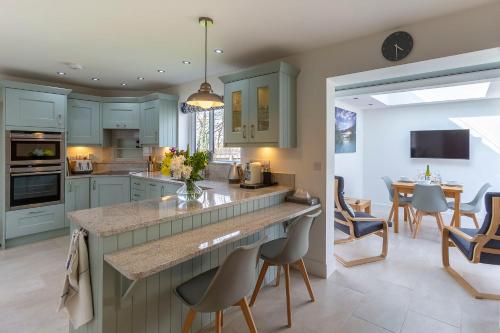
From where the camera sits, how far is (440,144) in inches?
219

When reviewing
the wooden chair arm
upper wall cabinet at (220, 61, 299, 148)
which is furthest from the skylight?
upper wall cabinet at (220, 61, 299, 148)

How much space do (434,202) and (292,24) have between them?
3.60m

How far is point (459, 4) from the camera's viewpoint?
2039 millimetres

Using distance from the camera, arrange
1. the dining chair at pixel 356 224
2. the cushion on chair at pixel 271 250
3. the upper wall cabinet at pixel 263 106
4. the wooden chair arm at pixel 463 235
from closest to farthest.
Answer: the cushion on chair at pixel 271 250 → the wooden chair arm at pixel 463 235 → the upper wall cabinet at pixel 263 106 → the dining chair at pixel 356 224

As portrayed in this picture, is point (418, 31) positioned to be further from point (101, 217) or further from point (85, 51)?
point (85, 51)

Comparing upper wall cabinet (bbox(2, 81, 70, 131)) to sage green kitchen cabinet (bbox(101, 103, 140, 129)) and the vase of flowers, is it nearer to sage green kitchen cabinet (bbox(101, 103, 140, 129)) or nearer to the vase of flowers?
sage green kitchen cabinet (bbox(101, 103, 140, 129))

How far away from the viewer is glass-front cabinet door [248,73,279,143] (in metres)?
2.90

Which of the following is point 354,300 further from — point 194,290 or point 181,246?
point 181,246

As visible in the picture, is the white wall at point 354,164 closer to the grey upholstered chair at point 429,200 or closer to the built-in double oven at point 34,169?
the grey upholstered chair at point 429,200

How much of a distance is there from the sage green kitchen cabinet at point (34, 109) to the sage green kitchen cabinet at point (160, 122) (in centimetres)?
121

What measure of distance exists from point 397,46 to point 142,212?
2.58 meters

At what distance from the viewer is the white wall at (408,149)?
17.0 ft

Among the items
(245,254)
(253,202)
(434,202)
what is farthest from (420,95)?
(245,254)

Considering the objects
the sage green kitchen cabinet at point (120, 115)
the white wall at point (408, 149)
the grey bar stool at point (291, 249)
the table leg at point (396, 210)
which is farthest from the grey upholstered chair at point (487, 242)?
the sage green kitchen cabinet at point (120, 115)
